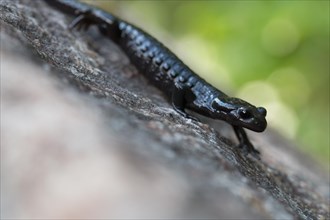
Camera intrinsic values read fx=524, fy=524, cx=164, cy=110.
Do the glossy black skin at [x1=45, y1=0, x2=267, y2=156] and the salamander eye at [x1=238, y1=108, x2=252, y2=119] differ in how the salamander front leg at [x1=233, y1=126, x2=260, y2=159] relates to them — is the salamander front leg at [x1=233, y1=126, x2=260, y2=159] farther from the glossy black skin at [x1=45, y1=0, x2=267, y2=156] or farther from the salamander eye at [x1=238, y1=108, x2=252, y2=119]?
the salamander eye at [x1=238, y1=108, x2=252, y2=119]

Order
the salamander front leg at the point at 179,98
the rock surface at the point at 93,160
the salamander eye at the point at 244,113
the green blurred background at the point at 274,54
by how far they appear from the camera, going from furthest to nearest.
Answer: the green blurred background at the point at 274,54
the salamander eye at the point at 244,113
the salamander front leg at the point at 179,98
the rock surface at the point at 93,160

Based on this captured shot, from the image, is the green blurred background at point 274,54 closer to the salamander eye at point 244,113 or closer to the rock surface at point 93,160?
the salamander eye at point 244,113

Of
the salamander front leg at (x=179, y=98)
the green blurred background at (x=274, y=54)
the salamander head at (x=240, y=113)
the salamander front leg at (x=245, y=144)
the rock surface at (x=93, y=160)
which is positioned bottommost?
the rock surface at (x=93, y=160)

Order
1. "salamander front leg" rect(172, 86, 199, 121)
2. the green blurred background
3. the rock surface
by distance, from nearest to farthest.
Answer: the rock surface
"salamander front leg" rect(172, 86, 199, 121)
the green blurred background

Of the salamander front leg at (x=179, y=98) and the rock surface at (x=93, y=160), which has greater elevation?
the salamander front leg at (x=179, y=98)

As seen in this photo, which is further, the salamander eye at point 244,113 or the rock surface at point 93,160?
the salamander eye at point 244,113

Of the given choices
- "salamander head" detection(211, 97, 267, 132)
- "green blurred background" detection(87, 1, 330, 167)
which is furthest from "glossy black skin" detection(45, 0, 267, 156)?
"green blurred background" detection(87, 1, 330, 167)

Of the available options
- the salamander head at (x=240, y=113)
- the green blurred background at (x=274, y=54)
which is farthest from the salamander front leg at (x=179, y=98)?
the green blurred background at (x=274, y=54)
